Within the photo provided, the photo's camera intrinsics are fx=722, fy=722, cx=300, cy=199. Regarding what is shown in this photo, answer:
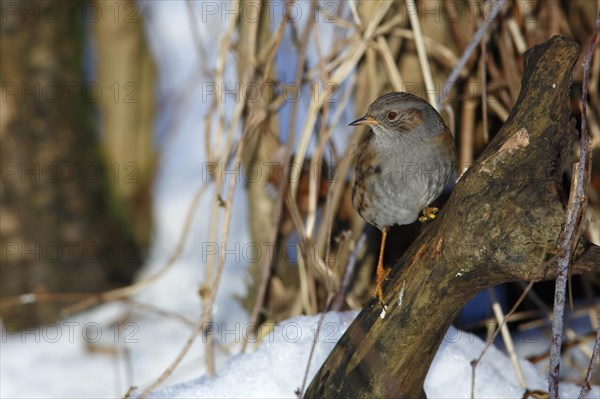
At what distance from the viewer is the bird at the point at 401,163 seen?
6.14 ft

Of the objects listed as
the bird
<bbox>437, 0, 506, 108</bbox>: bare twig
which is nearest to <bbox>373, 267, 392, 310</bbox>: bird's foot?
the bird

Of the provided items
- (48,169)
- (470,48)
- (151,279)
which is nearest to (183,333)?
(151,279)

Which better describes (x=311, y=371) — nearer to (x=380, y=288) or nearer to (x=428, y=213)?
(x=380, y=288)

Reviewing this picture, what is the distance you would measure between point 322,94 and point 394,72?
263mm

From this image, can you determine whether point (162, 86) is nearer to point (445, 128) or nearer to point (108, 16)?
point (108, 16)

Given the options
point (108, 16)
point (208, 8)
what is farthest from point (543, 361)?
point (108, 16)

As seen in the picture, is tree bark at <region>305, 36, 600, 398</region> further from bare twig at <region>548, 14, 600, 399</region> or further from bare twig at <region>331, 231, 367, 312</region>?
bare twig at <region>331, 231, 367, 312</region>

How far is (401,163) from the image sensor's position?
1.90 m

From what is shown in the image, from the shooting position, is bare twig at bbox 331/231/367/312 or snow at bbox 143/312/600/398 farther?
bare twig at bbox 331/231/367/312

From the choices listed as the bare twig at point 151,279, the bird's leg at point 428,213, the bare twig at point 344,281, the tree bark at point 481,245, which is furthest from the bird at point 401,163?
the bare twig at point 151,279

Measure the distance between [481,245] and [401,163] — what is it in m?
0.36

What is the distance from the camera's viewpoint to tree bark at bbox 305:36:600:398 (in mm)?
1599

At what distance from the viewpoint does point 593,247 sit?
1600 mm

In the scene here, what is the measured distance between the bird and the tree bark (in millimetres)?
102
